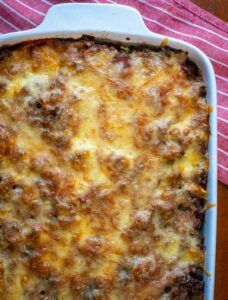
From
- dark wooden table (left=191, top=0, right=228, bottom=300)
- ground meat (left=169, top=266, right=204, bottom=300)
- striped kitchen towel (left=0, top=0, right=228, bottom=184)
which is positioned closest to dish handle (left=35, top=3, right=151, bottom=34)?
striped kitchen towel (left=0, top=0, right=228, bottom=184)

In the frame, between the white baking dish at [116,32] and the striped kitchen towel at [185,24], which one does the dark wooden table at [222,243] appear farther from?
the white baking dish at [116,32]

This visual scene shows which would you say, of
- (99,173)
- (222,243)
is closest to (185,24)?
(99,173)

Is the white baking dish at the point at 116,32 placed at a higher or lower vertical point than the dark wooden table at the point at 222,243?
higher

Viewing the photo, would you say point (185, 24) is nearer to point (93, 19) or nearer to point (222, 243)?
point (93, 19)

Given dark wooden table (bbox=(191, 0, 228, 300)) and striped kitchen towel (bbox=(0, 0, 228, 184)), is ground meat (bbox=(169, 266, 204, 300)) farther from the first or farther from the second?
striped kitchen towel (bbox=(0, 0, 228, 184))

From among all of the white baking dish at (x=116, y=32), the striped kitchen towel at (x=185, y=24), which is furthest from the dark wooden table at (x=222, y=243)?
the white baking dish at (x=116, y=32)

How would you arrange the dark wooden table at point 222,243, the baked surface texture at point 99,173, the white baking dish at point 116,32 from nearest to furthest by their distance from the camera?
the baked surface texture at point 99,173
the white baking dish at point 116,32
the dark wooden table at point 222,243

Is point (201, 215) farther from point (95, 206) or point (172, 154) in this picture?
point (95, 206)
